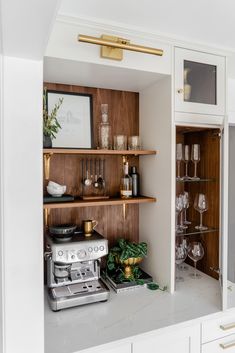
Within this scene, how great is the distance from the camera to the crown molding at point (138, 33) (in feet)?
4.71

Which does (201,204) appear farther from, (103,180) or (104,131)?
(104,131)

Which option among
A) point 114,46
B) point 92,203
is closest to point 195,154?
point 92,203

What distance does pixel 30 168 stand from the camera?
981mm

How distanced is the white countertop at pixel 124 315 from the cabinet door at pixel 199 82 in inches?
45.8

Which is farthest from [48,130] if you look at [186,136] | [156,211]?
[186,136]

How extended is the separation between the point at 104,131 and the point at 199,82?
70 cm

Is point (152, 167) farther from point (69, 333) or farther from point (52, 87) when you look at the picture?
point (69, 333)

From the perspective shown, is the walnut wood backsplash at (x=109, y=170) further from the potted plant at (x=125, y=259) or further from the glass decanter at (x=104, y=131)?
the potted plant at (x=125, y=259)

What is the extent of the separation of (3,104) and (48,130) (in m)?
0.67

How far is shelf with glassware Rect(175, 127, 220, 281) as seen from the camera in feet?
6.14

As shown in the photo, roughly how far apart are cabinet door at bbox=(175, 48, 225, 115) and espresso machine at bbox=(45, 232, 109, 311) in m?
1.01

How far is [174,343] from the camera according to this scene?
55.8 inches

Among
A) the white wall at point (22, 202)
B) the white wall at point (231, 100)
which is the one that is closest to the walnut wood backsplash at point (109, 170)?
the white wall at point (231, 100)

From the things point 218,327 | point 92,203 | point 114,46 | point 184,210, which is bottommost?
point 218,327
